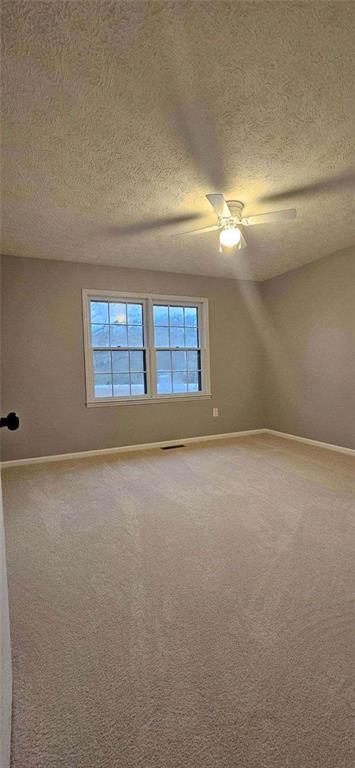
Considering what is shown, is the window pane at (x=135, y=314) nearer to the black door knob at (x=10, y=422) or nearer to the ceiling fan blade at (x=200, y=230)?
the ceiling fan blade at (x=200, y=230)

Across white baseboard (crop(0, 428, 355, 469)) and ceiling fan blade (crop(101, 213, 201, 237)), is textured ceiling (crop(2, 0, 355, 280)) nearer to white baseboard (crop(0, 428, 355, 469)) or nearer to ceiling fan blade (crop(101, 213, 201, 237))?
ceiling fan blade (crop(101, 213, 201, 237))

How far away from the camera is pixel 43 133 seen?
1.96 metres

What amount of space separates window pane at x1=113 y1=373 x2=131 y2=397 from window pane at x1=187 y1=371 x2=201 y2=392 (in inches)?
38.0

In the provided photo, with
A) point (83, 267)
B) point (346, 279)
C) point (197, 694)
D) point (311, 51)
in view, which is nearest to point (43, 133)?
point (311, 51)

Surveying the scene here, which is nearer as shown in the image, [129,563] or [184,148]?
[129,563]

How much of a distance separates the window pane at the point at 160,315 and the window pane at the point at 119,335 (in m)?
0.47

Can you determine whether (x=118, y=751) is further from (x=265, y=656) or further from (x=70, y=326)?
(x=70, y=326)

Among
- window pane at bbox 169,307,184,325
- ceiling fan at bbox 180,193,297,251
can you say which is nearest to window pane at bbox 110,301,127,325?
window pane at bbox 169,307,184,325

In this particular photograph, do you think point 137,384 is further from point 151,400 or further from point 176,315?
point 176,315

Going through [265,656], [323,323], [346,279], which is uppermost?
[346,279]

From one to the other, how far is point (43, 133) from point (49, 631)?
2.57 meters

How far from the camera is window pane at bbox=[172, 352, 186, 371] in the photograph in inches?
197

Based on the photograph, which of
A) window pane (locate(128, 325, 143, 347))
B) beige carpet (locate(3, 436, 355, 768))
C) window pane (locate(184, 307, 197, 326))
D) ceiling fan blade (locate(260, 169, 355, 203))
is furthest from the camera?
window pane (locate(184, 307, 197, 326))

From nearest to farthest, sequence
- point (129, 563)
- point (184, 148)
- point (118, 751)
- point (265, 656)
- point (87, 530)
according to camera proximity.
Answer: point (118, 751)
point (265, 656)
point (129, 563)
point (184, 148)
point (87, 530)
